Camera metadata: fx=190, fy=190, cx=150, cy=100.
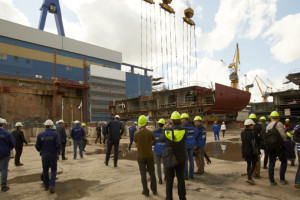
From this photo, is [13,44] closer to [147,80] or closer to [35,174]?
[147,80]

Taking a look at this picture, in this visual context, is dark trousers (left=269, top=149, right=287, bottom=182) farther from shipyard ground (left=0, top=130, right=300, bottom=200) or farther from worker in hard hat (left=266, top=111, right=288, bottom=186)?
shipyard ground (left=0, top=130, right=300, bottom=200)

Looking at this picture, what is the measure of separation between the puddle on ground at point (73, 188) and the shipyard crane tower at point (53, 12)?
59406 millimetres

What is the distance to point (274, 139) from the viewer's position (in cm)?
500

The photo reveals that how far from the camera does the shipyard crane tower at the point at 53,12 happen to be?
54.8m

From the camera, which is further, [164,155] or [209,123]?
[209,123]

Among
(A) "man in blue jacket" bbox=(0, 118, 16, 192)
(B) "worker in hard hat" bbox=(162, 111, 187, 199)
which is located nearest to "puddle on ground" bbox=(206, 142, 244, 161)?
(B) "worker in hard hat" bbox=(162, 111, 187, 199)

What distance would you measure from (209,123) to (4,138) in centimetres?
2887

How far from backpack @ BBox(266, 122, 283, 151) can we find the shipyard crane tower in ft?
204

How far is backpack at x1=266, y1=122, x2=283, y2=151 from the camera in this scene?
16.3 ft

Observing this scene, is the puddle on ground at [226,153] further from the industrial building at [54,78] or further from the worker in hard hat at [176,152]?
the industrial building at [54,78]

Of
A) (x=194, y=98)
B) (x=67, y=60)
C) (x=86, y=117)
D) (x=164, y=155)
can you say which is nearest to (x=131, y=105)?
(x=86, y=117)

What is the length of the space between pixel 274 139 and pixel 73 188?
5.59 m

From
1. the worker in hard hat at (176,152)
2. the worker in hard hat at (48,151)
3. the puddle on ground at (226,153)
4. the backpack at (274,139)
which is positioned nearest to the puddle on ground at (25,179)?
the worker in hard hat at (48,151)

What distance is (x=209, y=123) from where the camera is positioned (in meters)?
30.5
